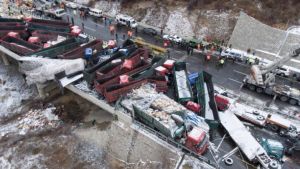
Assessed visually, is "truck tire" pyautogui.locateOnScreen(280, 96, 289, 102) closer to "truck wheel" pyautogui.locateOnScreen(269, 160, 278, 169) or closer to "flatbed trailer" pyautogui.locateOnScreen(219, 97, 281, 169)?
"flatbed trailer" pyautogui.locateOnScreen(219, 97, 281, 169)

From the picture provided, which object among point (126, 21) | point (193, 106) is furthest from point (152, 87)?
point (126, 21)

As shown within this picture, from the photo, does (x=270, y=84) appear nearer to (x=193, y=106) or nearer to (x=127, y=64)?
(x=193, y=106)

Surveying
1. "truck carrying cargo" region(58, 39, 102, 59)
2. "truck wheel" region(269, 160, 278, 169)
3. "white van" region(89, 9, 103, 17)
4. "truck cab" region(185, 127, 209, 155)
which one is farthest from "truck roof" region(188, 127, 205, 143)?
"white van" region(89, 9, 103, 17)

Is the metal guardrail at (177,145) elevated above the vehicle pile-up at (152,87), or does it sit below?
below

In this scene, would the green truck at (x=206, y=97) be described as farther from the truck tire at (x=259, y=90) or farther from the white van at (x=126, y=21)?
the white van at (x=126, y=21)

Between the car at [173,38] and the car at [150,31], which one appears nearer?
the car at [173,38]

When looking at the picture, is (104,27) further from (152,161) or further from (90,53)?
(152,161)

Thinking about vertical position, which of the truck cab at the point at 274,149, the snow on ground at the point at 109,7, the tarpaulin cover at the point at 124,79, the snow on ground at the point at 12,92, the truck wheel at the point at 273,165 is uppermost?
the snow on ground at the point at 109,7

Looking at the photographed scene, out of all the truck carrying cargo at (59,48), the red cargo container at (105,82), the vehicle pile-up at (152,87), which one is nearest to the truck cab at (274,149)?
the vehicle pile-up at (152,87)
